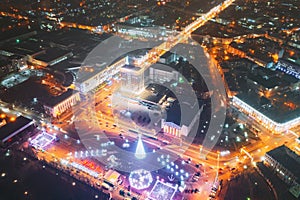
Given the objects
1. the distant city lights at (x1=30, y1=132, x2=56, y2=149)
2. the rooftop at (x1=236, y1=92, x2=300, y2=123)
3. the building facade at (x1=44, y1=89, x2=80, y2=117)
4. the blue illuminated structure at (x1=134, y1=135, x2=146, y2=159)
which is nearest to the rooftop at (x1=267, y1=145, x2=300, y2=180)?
the rooftop at (x1=236, y1=92, x2=300, y2=123)

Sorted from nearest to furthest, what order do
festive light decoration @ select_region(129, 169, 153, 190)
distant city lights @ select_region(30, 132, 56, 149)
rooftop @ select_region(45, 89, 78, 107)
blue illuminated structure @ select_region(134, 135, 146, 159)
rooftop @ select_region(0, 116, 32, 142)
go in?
1. festive light decoration @ select_region(129, 169, 153, 190)
2. blue illuminated structure @ select_region(134, 135, 146, 159)
3. distant city lights @ select_region(30, 132, 56, 149)
4. rooftop @ select_region(0, 116, 32, 142)
5. rooftop @ select_region(45, 89, 78, 107)

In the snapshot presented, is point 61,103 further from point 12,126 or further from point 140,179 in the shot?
point 140,179

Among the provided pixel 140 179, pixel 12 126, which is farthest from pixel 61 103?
pixel 140 179

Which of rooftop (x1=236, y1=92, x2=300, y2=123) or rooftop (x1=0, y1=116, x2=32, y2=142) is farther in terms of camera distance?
rooftop (x1=236, y1=92, x2=300, y2=123)

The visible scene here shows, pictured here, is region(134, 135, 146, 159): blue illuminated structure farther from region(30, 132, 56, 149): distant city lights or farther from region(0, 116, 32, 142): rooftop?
region(0, 116, 32, 142): rooftop

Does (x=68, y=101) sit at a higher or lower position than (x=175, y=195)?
higher

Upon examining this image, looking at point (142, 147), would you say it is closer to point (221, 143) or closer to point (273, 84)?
point (221, 143)

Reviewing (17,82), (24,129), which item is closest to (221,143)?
(24,129)

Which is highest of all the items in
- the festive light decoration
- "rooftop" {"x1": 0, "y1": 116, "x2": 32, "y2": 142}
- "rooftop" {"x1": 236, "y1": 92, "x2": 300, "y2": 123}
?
"rooftop" {"x1": 236, "y1": 92, "x2": 300, "y2": 123}

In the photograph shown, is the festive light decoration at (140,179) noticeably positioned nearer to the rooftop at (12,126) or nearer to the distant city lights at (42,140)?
the distant city lights at (42,140)

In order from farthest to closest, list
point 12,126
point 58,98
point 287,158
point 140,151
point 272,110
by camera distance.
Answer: point 58,98
point 272,110
point 12,126
point 140,151
point 287,158

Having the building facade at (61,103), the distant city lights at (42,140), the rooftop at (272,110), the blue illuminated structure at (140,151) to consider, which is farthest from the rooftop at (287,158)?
the building facade at (61,103)
